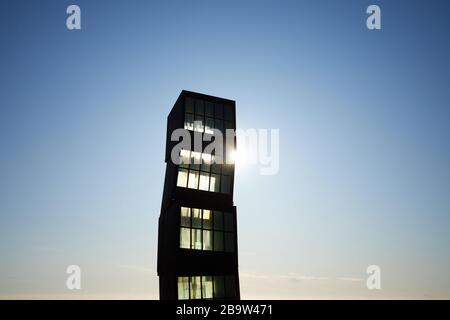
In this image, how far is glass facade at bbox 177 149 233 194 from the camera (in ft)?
137

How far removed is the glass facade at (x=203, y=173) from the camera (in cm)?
4163

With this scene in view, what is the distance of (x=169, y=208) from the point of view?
42.8 m

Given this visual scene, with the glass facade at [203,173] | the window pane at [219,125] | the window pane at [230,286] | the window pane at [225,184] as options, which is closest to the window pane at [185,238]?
the glass facade at [203,173]

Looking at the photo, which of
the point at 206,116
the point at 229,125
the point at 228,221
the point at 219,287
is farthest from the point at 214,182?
the point at 219,287

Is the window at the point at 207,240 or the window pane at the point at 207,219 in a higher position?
the window pane at the point at 207,219

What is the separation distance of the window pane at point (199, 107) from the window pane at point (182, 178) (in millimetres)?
6623

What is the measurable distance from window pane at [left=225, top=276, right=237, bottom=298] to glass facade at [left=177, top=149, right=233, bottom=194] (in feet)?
28.5

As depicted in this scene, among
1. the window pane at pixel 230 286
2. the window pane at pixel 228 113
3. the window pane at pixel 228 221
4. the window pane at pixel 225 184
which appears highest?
the window pane at pixel 228 113

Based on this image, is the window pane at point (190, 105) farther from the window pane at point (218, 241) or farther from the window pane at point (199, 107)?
the window pane at point (218, 241)

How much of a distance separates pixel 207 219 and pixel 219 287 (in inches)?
258
